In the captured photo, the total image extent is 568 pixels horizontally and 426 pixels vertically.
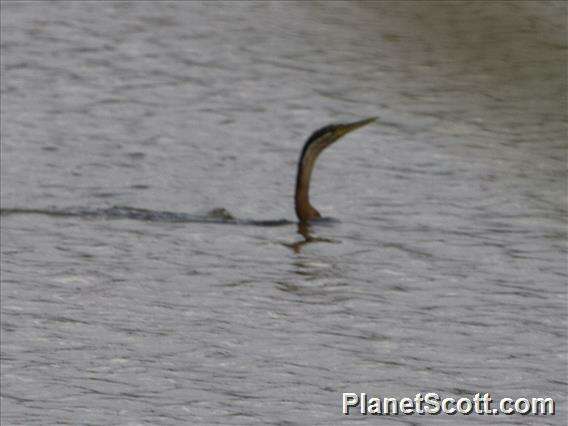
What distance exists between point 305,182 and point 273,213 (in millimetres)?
405

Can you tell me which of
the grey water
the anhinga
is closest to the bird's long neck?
the anhinga

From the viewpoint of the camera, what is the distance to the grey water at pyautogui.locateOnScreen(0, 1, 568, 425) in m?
5.05

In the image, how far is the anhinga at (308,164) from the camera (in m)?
8.96

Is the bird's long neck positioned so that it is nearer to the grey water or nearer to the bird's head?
the bird's head

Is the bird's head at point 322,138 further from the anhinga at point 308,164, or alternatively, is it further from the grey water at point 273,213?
the grey water at point 273,213

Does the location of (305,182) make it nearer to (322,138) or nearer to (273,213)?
(322,138)

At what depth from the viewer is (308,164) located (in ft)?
29.4

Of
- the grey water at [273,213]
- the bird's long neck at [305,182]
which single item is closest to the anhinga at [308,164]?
the bird's long neck at [305,182]

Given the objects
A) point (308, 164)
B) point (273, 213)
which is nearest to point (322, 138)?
point (308, 164)

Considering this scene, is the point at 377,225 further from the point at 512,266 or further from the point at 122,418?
the point at 122,418

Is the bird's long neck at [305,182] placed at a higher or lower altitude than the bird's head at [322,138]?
lower

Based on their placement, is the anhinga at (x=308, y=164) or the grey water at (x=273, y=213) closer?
the grey water at (x=273, y=213)

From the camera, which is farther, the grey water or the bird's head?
the bird's head

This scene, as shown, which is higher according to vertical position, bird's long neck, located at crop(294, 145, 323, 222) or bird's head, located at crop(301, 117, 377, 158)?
bird's head, located at crop(301, 117, 377, 158)
